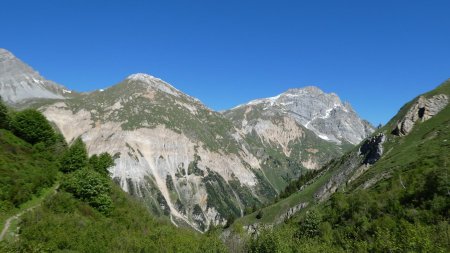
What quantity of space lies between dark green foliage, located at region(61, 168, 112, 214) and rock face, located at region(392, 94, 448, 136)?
5345 inches

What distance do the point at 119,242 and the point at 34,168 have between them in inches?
926

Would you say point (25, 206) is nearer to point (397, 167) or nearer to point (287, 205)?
point (397, 167)

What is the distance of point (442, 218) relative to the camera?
6888 centimetres

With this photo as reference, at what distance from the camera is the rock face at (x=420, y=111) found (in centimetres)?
16288

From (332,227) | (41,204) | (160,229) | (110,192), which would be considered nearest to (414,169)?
(332,227)

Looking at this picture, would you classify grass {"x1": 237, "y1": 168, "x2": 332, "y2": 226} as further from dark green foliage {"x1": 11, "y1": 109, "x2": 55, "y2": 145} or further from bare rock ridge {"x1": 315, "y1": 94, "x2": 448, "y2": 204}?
dark green foliage {"x1": 11, "y1": 109, "x2": 55, "y2": 145}

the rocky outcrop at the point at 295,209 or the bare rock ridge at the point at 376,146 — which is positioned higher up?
the bare rock ridge at the point at 376,146

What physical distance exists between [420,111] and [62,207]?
159 m

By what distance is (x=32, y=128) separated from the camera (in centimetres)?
8300

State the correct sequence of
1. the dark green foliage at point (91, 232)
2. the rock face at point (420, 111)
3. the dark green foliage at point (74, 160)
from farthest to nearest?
1. the rock face at point (420, 111)
2. the dark green foliage at point (74, 160)
3. the dark green foliage at point (91, 232)

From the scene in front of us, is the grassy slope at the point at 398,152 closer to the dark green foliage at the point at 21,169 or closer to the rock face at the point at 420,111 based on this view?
the rock face at the point at 420,111

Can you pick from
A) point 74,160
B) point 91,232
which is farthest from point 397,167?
point 91,232

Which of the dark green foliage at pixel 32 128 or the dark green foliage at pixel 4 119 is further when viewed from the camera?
the dark green foliage at pixel 32 128

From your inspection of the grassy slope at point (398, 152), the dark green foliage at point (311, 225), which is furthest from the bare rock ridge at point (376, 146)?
the dark green foliage at point (311, 225)
